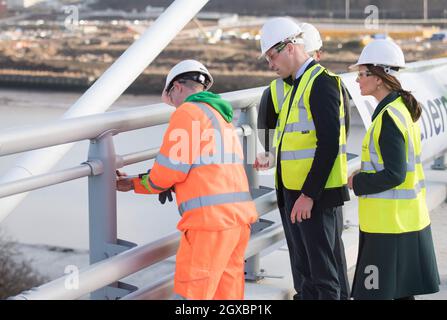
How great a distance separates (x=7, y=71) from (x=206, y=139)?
90.0 meters

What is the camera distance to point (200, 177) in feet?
10.9

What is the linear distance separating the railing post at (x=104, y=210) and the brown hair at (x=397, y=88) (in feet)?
3.58

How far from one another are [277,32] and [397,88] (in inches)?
21.1

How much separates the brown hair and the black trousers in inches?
21.9

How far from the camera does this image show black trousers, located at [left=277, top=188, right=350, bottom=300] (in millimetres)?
3926

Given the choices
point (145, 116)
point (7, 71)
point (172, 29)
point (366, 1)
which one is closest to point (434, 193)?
point (172, 29)

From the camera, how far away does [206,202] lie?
3.34 metres

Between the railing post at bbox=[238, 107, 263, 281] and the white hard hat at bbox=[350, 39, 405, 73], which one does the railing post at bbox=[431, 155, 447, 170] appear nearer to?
the railing post at bbox=[238, 107, 263, 281]
